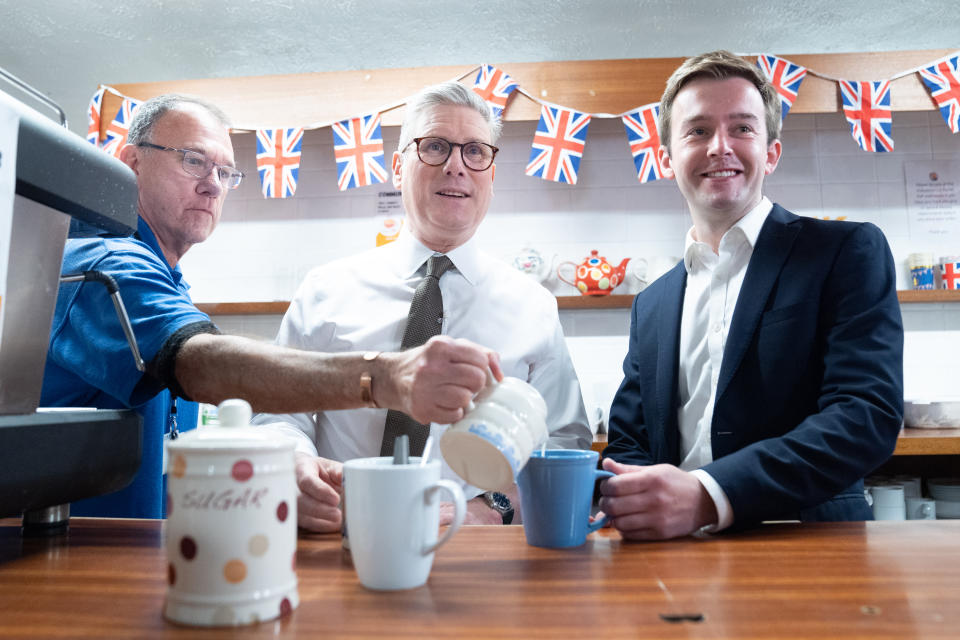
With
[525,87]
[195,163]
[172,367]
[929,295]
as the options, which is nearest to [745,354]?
[172,367]

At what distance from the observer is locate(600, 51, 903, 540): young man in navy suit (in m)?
0.96

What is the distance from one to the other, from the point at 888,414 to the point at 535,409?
0.67m

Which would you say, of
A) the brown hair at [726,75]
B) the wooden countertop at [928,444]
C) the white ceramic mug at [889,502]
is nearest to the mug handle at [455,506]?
the brown hair at [726,75]

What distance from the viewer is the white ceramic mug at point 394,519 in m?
0.63

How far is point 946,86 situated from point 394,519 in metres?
3.38

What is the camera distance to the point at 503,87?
3004mm

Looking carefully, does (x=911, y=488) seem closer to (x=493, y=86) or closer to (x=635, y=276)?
(x=635, y=276)

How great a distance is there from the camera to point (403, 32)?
3.08 metres

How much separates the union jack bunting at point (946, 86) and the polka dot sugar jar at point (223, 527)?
3.43 m

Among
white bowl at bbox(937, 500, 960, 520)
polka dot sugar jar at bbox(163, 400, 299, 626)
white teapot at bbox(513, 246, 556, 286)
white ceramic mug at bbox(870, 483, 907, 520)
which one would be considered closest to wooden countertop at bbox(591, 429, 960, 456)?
white ceramic mug at bbox(870, 483, 907, 520)

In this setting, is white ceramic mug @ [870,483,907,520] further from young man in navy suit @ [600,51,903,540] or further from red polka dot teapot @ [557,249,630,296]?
young man in navy suit @ [600,51,903,540]

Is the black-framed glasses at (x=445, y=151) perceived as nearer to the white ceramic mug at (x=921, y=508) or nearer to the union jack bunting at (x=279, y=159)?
the union jack bunting at (x=279, y=159)

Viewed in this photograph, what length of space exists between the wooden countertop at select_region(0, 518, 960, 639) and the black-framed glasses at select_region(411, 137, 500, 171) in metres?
0.94

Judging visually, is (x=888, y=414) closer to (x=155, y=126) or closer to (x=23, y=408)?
(x=23, y=408)
